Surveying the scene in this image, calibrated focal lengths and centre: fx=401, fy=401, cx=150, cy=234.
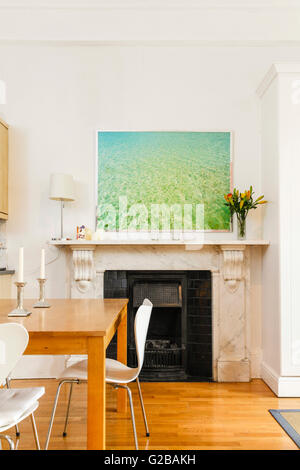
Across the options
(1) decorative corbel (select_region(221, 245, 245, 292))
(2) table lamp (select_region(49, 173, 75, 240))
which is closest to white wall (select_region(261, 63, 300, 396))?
(1) decorative corbel (select_region(221, 245, 245, 292))

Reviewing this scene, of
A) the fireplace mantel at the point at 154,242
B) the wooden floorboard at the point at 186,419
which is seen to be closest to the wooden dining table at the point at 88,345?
the wooden floorboard at the point at 186,419

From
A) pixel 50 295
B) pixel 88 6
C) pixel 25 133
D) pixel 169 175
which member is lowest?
pixel 50 295

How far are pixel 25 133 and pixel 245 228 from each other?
2.26 m

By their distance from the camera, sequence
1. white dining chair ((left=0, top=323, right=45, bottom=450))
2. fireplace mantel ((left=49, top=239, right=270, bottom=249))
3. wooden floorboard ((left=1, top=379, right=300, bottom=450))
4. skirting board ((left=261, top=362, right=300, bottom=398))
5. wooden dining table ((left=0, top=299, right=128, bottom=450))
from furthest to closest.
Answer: fireplace mantel ((left=49, top=239, right=270, bottom=249)) < skirting board ((left=261, top=362, right=300, bottom=398)) < wooden floorboard ((left=1, top=379, right=300, bottom=450)) < wooden dining table ((left=0, top=299, right=128, bottom=450)) < white dining chair ((left=0, top=323, right=45, bottom=450))

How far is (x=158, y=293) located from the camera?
12.2ft

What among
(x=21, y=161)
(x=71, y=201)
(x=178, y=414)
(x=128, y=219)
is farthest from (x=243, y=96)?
(x=178, y=414)

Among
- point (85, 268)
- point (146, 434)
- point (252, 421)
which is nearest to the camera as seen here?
point (146, 434)

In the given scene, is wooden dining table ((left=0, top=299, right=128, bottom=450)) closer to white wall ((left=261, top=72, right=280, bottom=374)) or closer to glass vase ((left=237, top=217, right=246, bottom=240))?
white wall ((left=261, top=72, right=280, bottom=374))

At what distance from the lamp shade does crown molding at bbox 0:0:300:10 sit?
1.61 meters

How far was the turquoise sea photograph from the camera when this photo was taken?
149 inches

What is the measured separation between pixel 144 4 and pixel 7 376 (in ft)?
11.5

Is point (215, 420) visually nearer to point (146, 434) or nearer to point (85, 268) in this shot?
point (146, 434)

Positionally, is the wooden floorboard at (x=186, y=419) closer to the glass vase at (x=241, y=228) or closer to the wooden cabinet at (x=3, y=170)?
the glass vase at (x=241, y=228)

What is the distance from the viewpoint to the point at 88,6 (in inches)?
147
